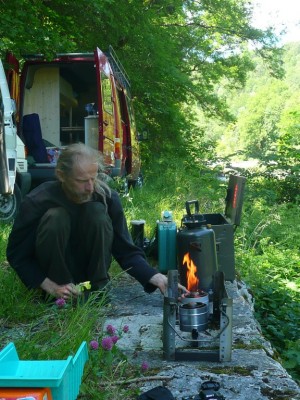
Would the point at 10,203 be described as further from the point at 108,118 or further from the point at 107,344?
the point at 107,344

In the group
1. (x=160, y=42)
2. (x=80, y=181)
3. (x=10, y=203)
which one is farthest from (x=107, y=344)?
(x=160, y=42)

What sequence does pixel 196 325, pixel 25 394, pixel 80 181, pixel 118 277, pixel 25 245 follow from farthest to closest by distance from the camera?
pixel 118 277 → pixel 25 245 → pixel 80 181 → pixel 196 325 → pixel 25 394

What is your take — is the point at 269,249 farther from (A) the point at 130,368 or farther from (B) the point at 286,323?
(A) the point at 130,368

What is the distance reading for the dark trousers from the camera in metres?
3.44

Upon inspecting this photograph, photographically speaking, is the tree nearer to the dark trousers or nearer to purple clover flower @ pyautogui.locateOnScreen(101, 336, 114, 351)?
the dark trousers

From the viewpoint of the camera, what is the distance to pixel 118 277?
15.2ft

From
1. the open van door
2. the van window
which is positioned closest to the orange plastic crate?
the open van door

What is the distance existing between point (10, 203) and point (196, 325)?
5226 mm

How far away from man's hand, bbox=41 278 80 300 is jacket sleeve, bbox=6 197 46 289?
0.16ft

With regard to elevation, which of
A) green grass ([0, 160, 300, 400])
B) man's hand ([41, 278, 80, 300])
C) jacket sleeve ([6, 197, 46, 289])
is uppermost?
jacket sleeve ([6, 197, 46, 289])

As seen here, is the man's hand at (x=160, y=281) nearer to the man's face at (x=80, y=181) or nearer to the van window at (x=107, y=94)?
the man's face at (x=80, y=181)

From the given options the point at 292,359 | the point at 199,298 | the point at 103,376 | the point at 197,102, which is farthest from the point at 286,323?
the point at 197,102

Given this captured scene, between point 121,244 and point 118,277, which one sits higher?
point 121,244

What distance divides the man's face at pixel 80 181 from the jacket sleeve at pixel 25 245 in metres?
0.25
